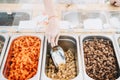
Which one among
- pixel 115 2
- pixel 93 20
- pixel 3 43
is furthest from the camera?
pixel 115 2

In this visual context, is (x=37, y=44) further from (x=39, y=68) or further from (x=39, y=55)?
(x=39, y=68)

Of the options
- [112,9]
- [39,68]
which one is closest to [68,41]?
[39,68]

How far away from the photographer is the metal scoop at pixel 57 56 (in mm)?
1464

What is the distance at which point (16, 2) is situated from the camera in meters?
1.96

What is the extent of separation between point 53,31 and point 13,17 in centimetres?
48

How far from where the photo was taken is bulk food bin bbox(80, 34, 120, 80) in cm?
138

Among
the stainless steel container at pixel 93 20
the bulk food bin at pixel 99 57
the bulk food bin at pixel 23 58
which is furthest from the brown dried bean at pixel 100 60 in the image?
the bulk food bin at pixel 23 58

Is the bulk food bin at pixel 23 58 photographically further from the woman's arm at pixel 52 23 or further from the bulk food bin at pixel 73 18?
the bulk food bin at pixel 73 18

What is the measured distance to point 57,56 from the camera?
1.48m

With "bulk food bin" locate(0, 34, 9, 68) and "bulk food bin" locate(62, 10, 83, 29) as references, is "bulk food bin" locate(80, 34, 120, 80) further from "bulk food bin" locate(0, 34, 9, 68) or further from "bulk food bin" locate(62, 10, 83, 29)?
"bulk food bin" locate(0, 34, 9, 68)

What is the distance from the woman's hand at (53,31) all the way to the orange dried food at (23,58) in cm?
10

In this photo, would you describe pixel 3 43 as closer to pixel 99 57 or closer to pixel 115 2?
pixel 99 57

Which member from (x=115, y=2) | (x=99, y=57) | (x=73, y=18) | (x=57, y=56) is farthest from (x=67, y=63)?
(x=115, y=2)

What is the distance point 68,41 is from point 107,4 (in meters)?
0.55
